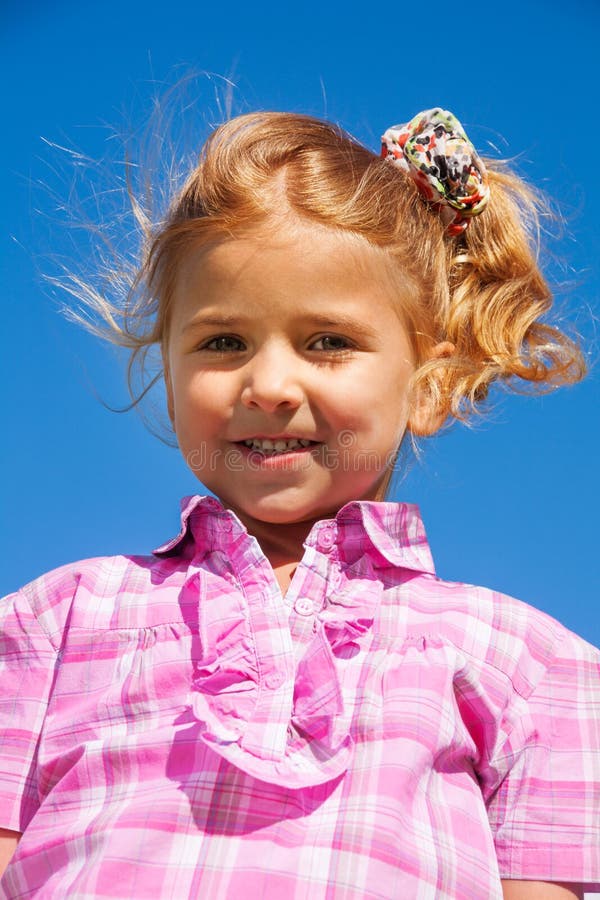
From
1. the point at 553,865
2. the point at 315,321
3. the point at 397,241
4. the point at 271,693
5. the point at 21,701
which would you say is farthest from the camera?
the point at 397,241

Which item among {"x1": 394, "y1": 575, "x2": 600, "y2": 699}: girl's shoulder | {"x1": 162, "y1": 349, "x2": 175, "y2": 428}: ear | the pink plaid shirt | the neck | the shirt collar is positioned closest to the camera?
the pink plaid shirt

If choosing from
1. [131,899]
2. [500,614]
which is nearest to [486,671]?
[500,614]

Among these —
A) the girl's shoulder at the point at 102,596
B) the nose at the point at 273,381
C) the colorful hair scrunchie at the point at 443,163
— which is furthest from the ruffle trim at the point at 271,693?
the colorful hair scrunchie at the point at 443,163

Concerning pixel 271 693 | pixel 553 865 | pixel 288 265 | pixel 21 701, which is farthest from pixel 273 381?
pixel 553 865

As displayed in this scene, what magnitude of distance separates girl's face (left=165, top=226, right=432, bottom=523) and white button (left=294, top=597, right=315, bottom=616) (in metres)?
0.27

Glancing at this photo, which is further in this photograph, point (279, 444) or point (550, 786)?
point (279, 444)

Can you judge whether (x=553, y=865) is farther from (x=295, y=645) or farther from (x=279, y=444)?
(x=279, y=444)

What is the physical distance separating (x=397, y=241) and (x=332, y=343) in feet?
1.29

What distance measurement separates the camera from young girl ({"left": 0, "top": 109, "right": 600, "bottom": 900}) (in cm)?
177

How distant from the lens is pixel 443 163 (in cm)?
270

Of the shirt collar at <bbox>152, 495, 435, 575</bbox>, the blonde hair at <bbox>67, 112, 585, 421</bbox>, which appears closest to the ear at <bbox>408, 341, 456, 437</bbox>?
the blonde hair at <bbox>67, 112, 585, 421</bbox>

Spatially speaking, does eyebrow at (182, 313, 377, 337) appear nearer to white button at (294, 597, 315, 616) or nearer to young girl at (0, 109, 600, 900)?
young girl at (0, 109, 600, 900)

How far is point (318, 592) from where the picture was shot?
205 centimetres

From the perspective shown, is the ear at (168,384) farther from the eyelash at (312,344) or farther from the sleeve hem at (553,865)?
the sleeve hem at (553,865)
